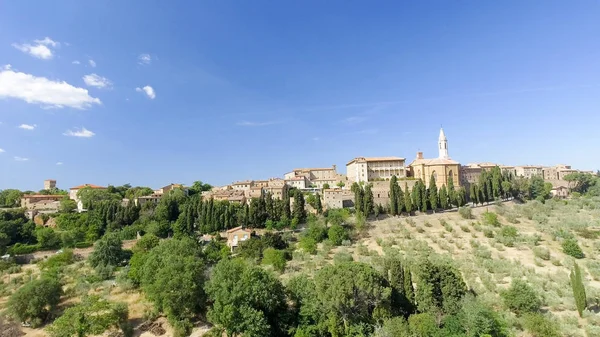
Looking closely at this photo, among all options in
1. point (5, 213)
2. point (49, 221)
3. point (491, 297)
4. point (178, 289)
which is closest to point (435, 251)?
point (491, 297)

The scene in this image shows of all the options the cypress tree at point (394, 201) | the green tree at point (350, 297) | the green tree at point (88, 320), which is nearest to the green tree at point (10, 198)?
the green tree at point (88, 320)

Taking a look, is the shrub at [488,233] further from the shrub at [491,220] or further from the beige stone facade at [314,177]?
the beige stone facade at [314,177]

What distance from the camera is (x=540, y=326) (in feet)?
47.6

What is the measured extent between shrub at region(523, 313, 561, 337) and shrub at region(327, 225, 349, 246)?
2049 centimetres

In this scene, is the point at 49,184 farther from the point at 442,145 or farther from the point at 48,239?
the point at 442,145

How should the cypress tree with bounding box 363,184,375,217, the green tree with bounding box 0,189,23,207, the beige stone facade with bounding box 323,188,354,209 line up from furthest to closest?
the green tree with bounding box 0,189,23,207 < the beige stone facade with bounding box 323,188,354,209 < the cypress tree with bounding box 363,184,375,217

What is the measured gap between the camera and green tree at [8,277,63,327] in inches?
784

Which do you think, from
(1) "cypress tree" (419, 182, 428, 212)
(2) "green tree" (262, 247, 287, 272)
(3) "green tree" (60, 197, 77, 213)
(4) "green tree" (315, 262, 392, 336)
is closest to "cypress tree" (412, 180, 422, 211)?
(1) "cypress tree" (419, 182, 428, 212)

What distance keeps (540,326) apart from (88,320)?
23.1 metres

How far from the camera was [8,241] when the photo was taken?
3684 centimetres

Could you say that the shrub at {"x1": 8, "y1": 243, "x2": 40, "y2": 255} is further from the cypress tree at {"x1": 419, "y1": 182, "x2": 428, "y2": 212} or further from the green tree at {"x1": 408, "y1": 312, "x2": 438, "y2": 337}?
the cypress tree at {"x1": 419, "y1": 182, "x2": 428, "y2": 212}

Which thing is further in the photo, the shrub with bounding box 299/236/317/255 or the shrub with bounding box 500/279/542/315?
the shrub with bounding box 299/236/317/255

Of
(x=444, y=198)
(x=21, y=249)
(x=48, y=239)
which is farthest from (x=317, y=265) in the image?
(x=21, y=249)

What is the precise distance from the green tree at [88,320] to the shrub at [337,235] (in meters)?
21.2
